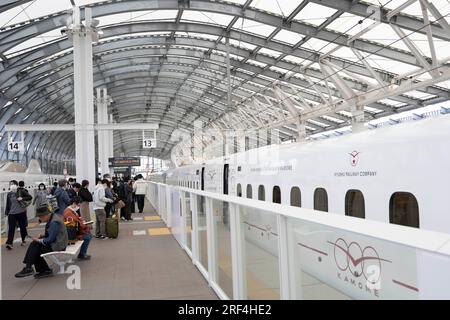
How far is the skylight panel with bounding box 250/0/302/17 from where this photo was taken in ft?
64.7

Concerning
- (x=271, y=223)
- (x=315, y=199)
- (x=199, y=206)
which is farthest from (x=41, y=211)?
(x=271, y=223)

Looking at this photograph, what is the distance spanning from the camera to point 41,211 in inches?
303

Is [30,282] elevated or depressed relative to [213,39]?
depressed

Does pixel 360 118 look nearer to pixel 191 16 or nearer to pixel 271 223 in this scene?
pixel 191 16

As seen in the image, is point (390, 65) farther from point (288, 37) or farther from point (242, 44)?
point (242, 44)

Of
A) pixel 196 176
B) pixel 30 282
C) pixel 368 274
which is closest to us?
pixel 368 274

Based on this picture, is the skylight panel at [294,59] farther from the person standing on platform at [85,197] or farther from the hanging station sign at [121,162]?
the person standing on platform at [85,197]

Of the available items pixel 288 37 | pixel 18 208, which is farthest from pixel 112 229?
pixel 288 37

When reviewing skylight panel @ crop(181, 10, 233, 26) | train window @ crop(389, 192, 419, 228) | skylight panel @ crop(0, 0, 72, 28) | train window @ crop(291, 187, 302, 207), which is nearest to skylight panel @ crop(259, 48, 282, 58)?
skylight panel @ crop(181, 10, 233, 26)

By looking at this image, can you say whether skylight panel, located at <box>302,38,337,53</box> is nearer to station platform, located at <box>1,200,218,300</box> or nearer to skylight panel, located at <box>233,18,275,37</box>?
skylight panel, located at <box>233,18,275,37</box>

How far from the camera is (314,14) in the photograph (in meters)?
19.7

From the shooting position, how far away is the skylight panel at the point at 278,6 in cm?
1971

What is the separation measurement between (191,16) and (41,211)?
1866 cm

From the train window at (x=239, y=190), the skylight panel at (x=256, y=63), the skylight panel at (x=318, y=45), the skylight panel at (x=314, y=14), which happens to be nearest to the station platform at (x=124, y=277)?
the train window at (x=239, y=190)
